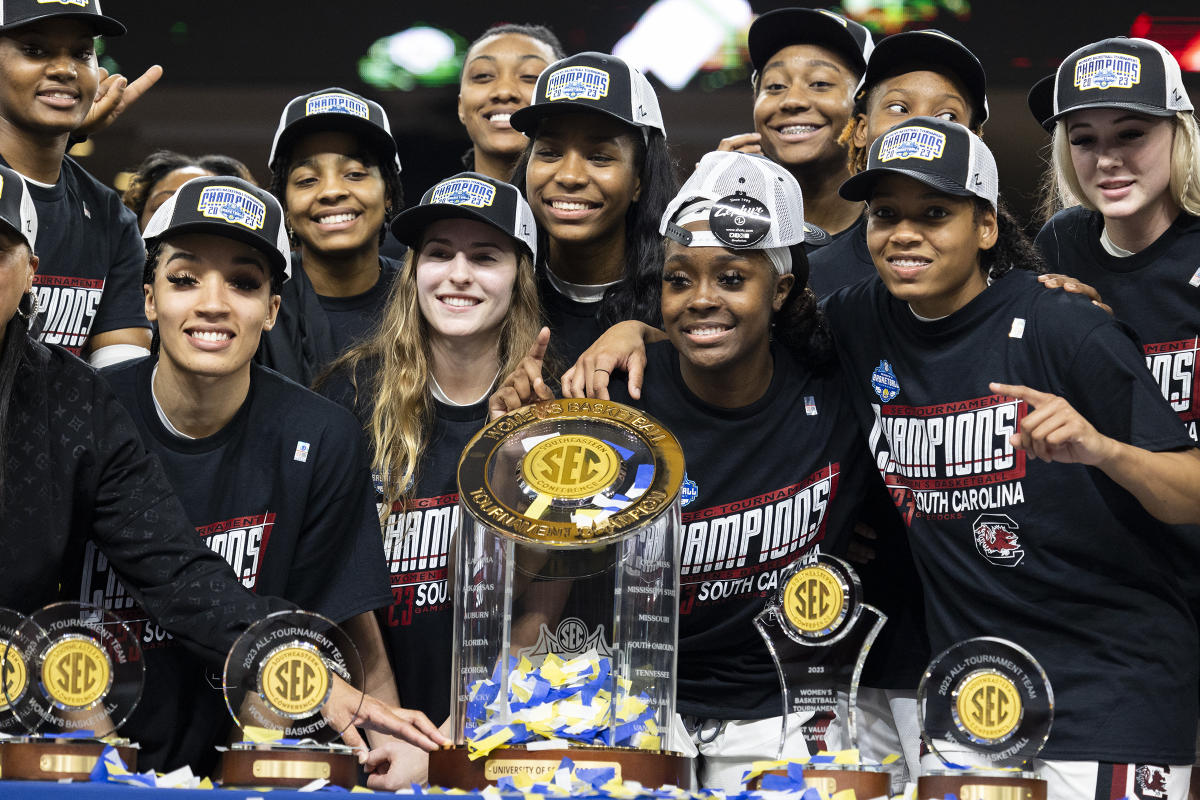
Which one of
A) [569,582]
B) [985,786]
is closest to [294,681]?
[569,582]

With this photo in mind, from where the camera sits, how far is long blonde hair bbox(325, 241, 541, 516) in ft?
10.3

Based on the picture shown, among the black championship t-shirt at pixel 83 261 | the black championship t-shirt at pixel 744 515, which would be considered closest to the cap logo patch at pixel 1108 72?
the black championship t-shirt at pixel 744 515

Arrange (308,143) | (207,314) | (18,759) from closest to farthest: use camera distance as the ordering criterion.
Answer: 1. (18,759)
2. (207,314)
3. (308,143)

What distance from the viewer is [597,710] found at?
2246 mm

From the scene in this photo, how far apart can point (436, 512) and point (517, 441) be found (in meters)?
0.73

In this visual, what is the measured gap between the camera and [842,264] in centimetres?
368

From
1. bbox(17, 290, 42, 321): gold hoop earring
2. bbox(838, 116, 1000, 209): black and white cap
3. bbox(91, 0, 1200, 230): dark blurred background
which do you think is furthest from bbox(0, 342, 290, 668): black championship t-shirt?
bbox(91, 0, 1200, 230): dark blurred background

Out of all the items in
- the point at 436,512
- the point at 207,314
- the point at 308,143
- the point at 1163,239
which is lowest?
the point at 436,512

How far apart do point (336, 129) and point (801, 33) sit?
4.68ft

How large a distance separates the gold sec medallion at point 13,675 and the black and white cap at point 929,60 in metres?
2.58

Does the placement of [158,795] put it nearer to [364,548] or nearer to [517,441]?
[517,441]

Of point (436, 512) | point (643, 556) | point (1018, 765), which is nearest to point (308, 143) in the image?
point (436, 512)

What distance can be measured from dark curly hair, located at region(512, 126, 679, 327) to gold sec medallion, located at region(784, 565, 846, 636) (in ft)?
4.22

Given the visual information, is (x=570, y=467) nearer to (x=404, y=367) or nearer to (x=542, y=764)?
(x=542, y=764)
